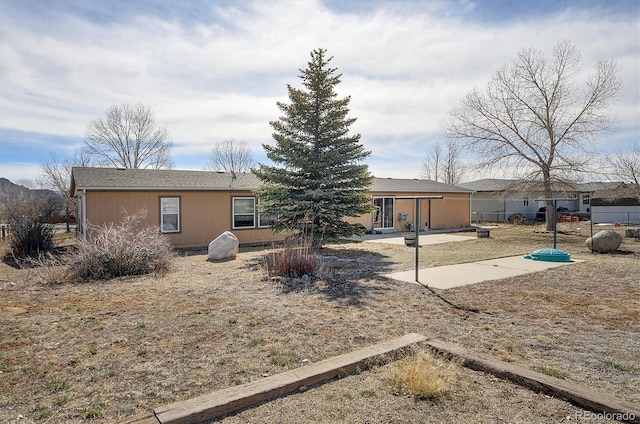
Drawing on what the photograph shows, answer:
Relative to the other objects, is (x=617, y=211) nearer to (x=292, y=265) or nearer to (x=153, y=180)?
(x=292, y=265)

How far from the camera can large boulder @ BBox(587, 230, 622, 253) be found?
40.1 feet

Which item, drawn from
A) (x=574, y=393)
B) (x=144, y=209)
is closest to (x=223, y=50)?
(x=144, y=209)

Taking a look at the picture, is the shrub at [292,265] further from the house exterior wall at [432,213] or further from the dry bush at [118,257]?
the house exterior wall at [432,213]

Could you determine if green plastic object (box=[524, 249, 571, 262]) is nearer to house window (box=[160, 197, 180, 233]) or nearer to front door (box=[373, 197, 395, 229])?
front door (box=[373, 197, 395, 229])

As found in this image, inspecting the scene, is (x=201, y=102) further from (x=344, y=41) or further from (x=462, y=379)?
(x=462, y=379)

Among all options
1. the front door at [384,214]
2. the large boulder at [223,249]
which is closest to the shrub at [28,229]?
the large boulder at [223,249]

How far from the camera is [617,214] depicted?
31.8 metres

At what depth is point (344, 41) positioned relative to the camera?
955cm

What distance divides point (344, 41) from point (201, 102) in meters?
9.40

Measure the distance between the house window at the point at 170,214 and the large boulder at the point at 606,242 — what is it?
1423 cm

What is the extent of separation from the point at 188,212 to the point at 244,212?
2.22 m

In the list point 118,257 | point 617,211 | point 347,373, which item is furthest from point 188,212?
point 617,211

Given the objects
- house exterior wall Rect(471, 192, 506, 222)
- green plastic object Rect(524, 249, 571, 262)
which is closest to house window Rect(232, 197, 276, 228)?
green plastic object Rect(524, 249, 571, 262)

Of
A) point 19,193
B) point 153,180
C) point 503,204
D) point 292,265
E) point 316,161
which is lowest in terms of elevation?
point 292,265
